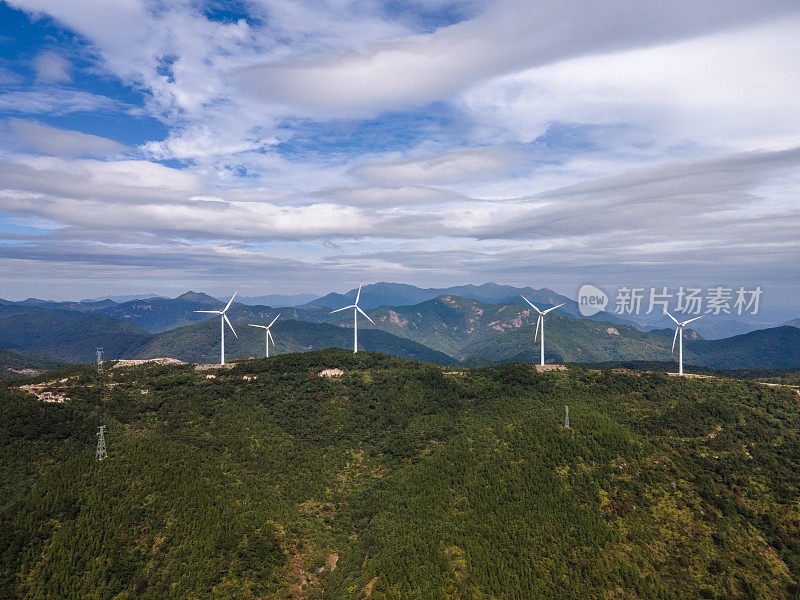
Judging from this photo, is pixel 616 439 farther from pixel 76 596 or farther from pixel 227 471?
pixel 76 596

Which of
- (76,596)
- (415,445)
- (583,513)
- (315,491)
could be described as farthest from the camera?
(415,445)

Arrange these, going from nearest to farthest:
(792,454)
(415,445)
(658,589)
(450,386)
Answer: (658,589) → (792,454) → (415,445) → (450,386)

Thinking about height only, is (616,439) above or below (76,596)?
above

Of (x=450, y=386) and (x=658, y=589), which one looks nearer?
(x=658, y=589)

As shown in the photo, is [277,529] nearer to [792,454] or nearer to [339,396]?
[339,396]

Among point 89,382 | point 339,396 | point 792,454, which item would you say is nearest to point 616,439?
point 792,454

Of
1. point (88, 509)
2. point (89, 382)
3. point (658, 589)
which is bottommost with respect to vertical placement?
point (658, 589)
